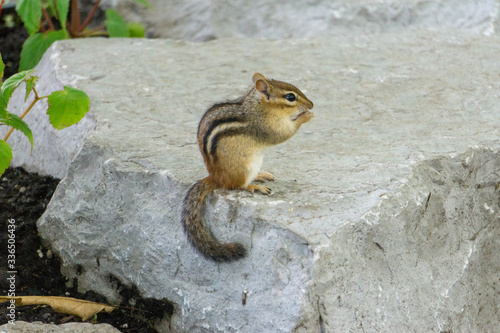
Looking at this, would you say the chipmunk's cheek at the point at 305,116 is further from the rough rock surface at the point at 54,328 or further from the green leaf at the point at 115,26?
the green leaf at the point at 115,26

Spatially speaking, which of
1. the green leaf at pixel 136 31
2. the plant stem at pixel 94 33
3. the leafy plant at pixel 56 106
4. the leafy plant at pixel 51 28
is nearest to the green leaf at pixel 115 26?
the leafy plant at pixel 51 28

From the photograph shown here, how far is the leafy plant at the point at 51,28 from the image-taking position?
5.05 m

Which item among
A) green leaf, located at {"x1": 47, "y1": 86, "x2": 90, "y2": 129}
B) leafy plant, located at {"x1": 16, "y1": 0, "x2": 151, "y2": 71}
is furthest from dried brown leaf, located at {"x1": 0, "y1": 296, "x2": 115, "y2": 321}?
leafy plant, located at {"x1": 16, "y1": 0, "x2": 151, "y2": 71}

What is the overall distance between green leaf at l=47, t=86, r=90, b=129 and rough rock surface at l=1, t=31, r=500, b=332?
313 millimetres

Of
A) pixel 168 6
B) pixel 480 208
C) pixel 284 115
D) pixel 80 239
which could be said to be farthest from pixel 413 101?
pixel 168 6

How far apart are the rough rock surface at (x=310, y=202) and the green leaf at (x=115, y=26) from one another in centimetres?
85

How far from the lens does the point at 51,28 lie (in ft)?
19.4

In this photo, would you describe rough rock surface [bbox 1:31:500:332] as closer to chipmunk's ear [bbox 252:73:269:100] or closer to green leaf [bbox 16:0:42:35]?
green leaf [bbox 16:0:42:35]

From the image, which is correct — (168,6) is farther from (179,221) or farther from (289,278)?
(289,278)

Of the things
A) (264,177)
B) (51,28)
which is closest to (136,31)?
(51,28)

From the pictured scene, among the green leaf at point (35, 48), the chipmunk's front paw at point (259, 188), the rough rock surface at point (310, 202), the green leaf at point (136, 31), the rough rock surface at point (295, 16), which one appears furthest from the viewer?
the rough rock surface at point (295, 16)

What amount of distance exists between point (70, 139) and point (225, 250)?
1.79 meters

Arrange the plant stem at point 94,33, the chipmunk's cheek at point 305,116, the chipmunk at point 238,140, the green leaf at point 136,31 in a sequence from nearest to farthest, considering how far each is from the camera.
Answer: the chipmunk at point 238,140
the chipmunk's cheek at point 305,116
the plant stem at point 94,33
the green leaf at point 136,31

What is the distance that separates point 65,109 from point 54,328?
115 cm
